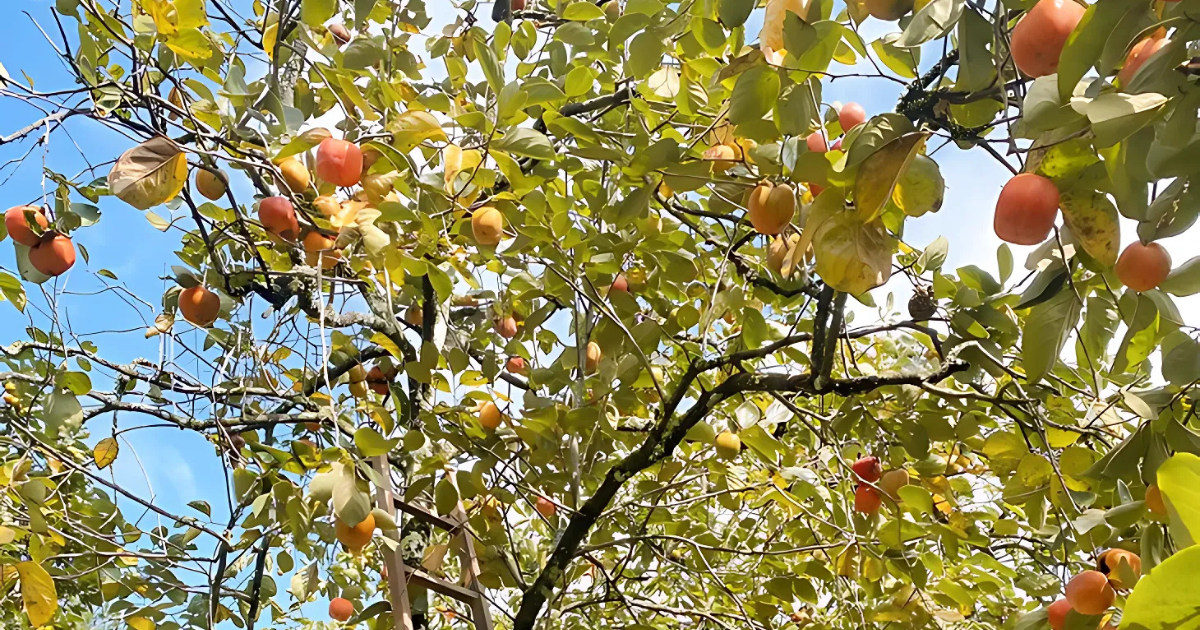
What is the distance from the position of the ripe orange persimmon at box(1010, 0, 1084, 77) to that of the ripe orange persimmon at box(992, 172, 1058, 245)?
12 cm

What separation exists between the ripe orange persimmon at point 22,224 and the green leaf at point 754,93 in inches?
63.1

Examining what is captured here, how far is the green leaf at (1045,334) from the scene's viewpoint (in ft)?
2.82

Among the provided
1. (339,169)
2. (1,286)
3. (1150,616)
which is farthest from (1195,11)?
(1,286)

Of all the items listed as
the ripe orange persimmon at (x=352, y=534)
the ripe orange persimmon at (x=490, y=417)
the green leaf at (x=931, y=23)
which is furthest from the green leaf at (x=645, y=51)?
the ripe orange persimmon at (x=490, y=417)

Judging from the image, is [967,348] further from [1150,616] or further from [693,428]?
[1150,616]

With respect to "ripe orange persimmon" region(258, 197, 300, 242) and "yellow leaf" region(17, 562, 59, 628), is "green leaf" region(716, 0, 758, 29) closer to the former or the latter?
"ripe orange persimmon" region(258, 197, 300, 242)

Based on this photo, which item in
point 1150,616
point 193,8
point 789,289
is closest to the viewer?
point 1150,616

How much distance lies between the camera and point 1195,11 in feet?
2.00

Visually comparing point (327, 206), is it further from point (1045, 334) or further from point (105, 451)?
point (1045, 334)

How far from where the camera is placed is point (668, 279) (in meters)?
1.80

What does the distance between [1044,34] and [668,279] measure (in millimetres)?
1081

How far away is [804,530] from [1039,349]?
155cm

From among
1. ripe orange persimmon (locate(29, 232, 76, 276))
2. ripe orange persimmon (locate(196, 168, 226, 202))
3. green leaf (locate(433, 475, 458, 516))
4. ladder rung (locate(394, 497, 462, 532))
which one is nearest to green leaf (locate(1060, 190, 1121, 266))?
green leaf (locate(433, 475, 458, 516))

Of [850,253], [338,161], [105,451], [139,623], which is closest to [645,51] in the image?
[338,161]
